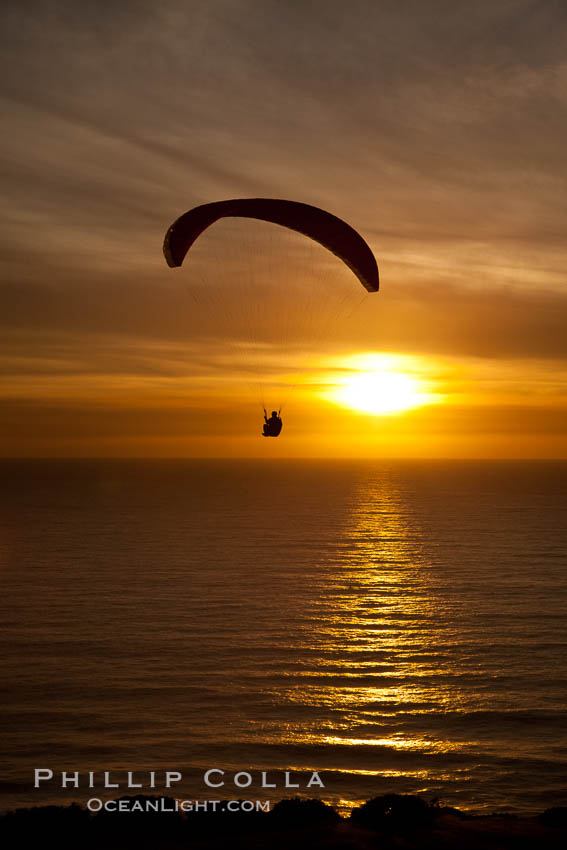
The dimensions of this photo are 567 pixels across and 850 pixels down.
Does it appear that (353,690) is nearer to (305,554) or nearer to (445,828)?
(445,828)

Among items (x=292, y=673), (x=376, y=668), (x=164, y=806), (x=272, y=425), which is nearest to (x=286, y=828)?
(x=164, y=806)

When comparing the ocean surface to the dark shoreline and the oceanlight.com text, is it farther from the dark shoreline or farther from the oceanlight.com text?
the dark shoreline

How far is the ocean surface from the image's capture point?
3212cm

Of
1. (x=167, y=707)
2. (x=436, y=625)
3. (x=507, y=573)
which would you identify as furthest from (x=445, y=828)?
(x=507, y=573)

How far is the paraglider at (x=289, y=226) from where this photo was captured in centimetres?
2922

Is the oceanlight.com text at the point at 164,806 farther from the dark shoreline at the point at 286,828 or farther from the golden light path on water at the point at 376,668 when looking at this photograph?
the golden light path on water at the point at 376,668

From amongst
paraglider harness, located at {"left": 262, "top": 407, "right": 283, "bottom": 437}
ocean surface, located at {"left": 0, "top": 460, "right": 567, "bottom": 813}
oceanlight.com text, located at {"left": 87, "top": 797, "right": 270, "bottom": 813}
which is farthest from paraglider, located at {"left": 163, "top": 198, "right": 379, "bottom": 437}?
ocean surface, located at {"left": 0, "top": 460, "right": 567, "bottom": 813}

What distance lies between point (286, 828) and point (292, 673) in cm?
2298

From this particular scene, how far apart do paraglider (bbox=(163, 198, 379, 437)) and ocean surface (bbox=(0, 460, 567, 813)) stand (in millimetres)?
15915

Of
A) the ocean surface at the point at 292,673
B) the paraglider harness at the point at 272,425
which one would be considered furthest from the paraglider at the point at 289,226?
the ocean surface at the point at 292,673

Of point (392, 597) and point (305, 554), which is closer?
point (392, 597)

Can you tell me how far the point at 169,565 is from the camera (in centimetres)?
8825

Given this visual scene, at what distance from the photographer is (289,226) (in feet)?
98.5

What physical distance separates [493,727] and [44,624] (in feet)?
115
